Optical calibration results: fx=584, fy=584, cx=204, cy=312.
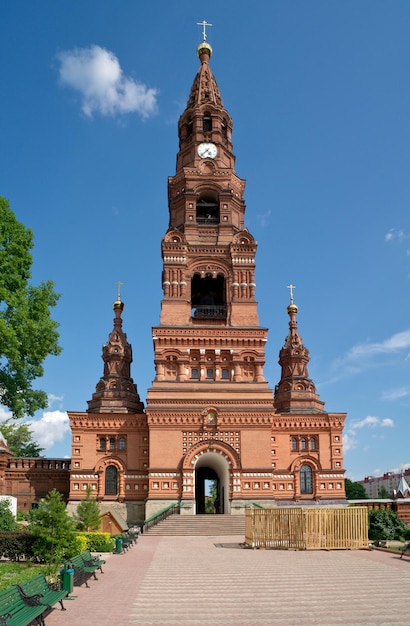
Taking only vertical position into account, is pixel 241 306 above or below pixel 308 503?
above

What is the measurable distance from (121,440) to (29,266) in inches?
682

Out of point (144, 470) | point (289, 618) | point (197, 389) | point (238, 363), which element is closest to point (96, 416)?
point (144, 470)

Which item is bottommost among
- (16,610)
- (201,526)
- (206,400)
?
(201,526)

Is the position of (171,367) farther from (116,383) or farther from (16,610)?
(16,610)

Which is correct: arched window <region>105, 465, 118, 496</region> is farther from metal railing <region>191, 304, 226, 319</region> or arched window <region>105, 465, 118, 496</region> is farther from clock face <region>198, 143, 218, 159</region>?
clock face <region>198, 143, 218, 159</region>

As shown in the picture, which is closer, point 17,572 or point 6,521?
point 17,572

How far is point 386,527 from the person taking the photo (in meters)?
26.2

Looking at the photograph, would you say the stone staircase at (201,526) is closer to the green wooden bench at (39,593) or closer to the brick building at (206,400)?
the brick building at (206,400)

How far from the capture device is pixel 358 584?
1425cm

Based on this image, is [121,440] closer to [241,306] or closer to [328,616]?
[241,306]

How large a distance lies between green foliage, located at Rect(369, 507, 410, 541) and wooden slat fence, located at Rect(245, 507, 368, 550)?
347 centimetres

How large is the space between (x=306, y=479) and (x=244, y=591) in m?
26.5

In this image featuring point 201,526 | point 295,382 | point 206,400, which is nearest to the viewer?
point 201,526

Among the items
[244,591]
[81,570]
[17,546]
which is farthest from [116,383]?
[244,591]
